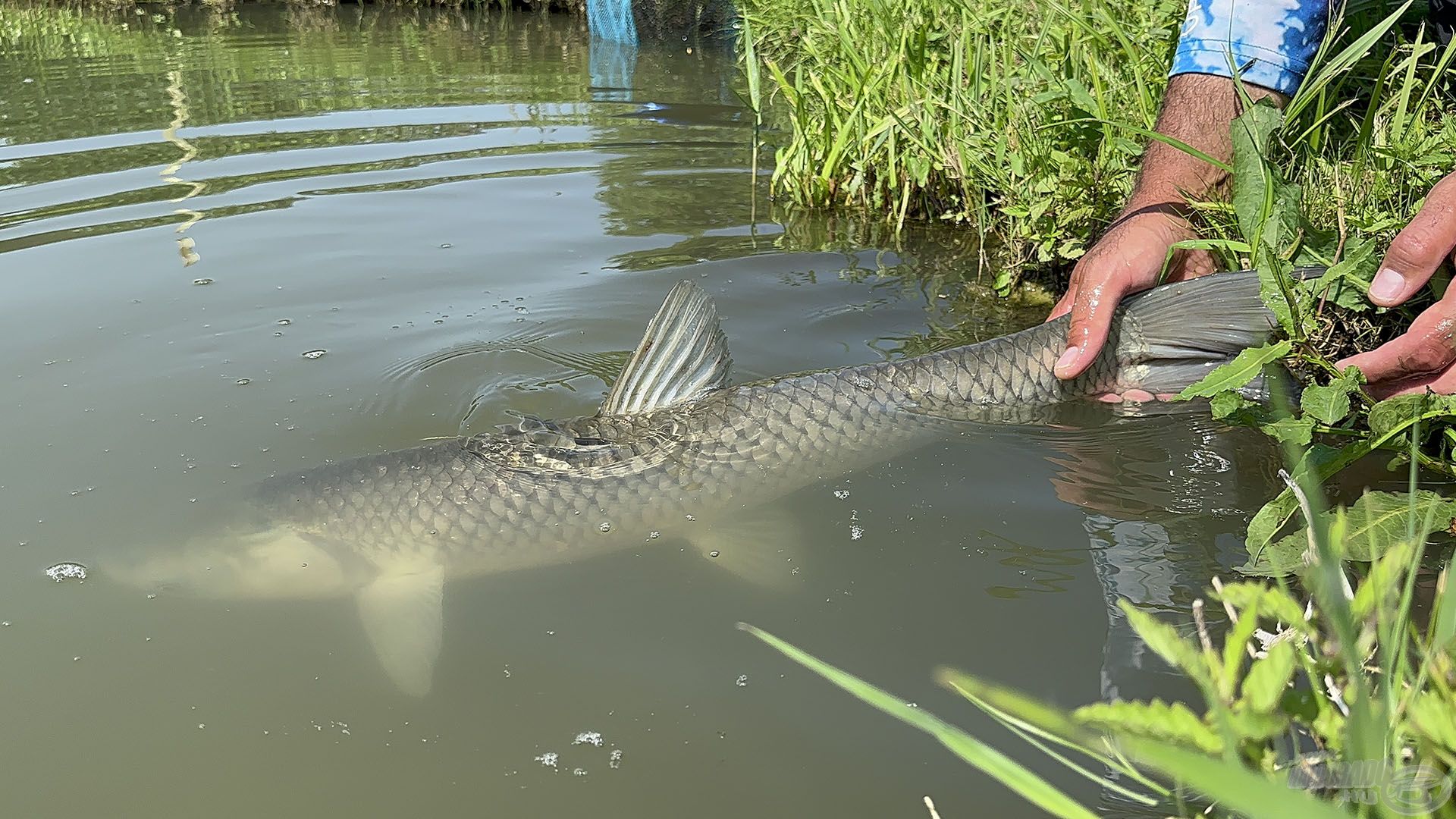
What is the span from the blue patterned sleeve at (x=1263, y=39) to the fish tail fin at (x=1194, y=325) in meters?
0.80

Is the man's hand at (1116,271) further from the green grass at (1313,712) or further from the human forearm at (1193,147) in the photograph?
the green grass at (1313,712)

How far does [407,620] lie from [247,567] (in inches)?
17.2

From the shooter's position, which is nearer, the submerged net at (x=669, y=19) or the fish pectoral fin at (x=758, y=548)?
the fish pectoral fin at (x=758, y=548)

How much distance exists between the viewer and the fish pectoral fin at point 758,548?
2.30 meters

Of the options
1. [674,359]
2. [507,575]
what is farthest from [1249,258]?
[507,575]

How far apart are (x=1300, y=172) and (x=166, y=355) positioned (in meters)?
3.27

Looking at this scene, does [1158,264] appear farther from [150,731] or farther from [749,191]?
[749,191]

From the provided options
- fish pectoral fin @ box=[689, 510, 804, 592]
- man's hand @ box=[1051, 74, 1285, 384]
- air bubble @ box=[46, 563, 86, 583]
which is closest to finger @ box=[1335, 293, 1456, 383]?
man's hand @ box=[1051, 74, 1285, 384]

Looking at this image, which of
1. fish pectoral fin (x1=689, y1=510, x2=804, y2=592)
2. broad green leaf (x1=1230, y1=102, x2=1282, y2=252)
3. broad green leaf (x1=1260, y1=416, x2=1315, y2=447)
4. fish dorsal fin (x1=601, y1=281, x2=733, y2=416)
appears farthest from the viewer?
fish dorsal fin (x1=601, y1=281, x2=733, y2=416)

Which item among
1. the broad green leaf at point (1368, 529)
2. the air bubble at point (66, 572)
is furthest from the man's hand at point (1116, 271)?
the air bubble at point (66, 572)

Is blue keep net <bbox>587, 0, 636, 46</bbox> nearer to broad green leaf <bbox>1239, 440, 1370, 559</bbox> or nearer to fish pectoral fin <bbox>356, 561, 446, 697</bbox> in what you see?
fish pectoral fin <bbox>356, 561, 446, 697</bbox>

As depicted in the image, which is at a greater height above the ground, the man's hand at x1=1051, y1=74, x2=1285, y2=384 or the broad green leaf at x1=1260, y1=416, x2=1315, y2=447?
the man's hand at x1=1051, y1=74, x2=1285, y2=384

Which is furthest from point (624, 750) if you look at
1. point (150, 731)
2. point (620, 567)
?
point (150, 731)

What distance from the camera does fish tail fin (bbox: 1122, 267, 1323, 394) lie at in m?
2.64
